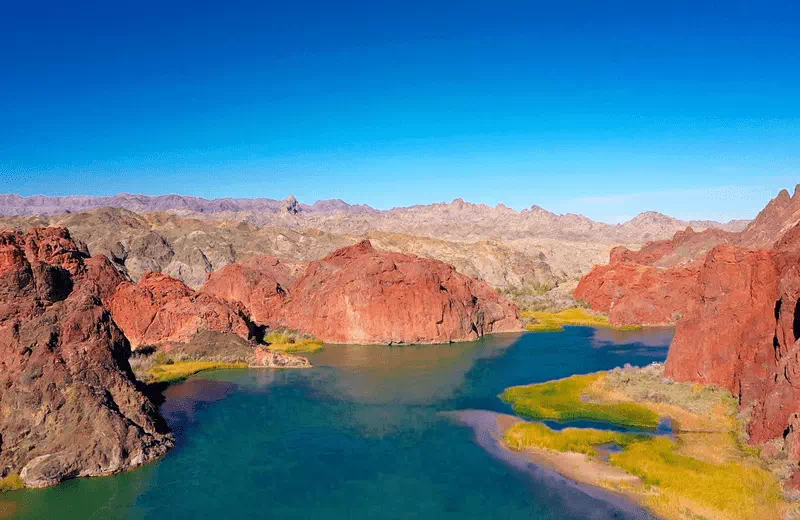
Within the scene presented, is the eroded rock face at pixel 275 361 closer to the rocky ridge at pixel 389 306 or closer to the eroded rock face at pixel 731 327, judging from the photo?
the rocky ridge at pixel 389 306

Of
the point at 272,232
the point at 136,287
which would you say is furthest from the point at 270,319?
the point at 272,232

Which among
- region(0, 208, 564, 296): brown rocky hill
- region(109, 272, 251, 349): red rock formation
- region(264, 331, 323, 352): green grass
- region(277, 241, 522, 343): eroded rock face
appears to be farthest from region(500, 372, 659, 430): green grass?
region(0, 208, 564, 296): brown rocky hill

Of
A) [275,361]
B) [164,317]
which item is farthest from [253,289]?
[275,361]

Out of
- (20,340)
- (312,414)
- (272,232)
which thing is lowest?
(312,414)

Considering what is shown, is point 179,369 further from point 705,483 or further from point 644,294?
point 644,294

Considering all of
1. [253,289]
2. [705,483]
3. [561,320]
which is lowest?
[705,483]

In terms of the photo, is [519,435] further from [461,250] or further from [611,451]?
[461,250]
